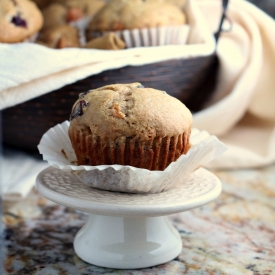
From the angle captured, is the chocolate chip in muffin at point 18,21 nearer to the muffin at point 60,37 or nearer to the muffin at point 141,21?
the muffin at point 60,37

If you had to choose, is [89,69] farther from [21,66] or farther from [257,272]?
[257,272]

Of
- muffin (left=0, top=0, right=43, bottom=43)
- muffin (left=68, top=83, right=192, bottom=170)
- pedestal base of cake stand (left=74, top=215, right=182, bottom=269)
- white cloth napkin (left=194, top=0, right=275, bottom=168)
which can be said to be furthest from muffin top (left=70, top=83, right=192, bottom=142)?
white cloth napkin (left=194, top=0, right=275, bottom=168)

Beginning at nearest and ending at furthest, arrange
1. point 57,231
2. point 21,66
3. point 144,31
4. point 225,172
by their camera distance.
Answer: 1. point 57,231
2. point 21,66
3. point 144,31
4. point 225,172

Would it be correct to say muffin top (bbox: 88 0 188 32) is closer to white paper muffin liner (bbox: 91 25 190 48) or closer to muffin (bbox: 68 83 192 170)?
white paper muffin liner (bbox: 91 25 190 48)

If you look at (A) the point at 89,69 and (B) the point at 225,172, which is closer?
(A) the point at 89,69

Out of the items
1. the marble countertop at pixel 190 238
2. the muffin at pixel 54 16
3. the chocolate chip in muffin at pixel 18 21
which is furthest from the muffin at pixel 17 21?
the marble countertop at pixel 190 238

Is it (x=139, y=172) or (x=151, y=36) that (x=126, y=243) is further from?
(x=151, y=36)

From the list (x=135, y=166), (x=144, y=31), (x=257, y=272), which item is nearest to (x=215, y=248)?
(x=257, y=272)
